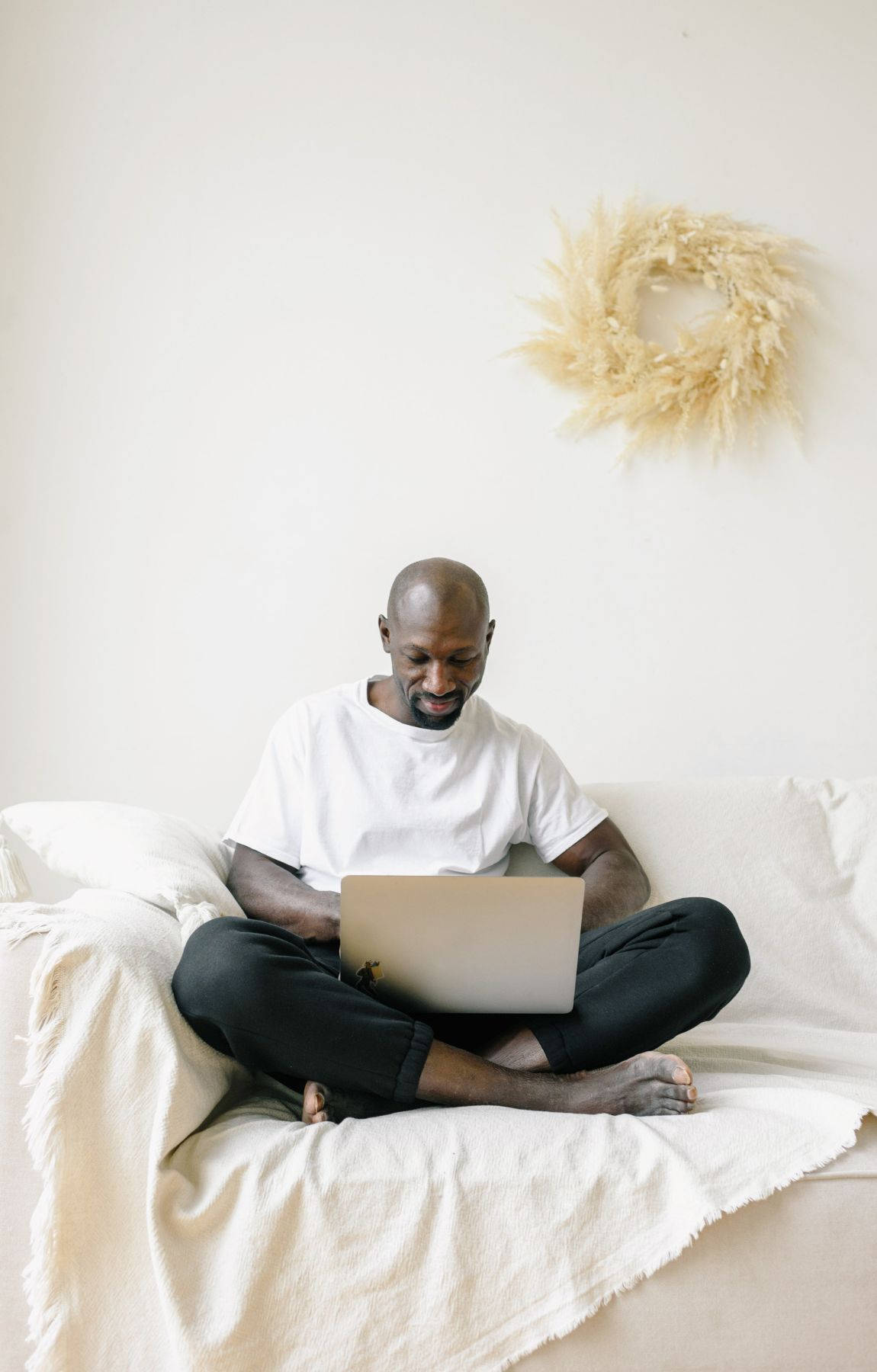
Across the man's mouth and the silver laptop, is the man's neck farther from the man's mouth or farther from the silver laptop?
the silver laptop

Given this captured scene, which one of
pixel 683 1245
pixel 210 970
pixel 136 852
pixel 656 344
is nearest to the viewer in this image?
pixel 683 1245

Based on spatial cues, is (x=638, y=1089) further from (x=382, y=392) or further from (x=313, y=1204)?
(x=382, y=392)

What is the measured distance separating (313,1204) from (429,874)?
2.17 feet

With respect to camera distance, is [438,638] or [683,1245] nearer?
[683,1245]

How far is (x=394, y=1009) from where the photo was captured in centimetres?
139

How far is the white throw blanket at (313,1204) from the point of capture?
111cm

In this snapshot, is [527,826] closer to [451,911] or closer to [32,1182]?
[451,911]

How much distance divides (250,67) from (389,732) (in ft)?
4.95

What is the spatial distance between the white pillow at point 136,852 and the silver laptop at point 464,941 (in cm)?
25

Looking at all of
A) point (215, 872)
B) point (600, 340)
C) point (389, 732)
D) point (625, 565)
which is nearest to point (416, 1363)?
point (215, 872)

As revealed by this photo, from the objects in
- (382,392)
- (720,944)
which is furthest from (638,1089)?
(382,392)

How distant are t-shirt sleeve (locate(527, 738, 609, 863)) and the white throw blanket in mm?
670

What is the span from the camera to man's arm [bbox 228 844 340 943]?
1634 millimetres

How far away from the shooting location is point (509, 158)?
2.41 metres
